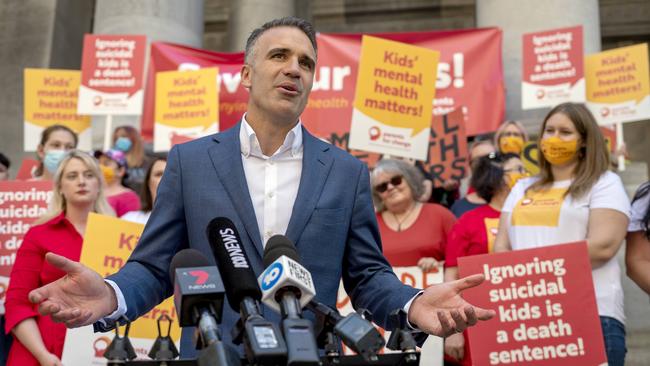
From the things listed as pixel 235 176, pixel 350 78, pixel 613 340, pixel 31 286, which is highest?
pixel 350 78

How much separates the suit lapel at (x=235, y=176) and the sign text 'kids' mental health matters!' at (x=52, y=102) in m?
7.60

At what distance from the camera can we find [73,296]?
2266 millimetres

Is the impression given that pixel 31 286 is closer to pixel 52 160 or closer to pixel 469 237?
pixel 52 160

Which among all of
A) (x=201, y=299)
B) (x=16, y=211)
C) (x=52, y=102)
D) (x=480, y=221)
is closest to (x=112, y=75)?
(x=52, y=102)

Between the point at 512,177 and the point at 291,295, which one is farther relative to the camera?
the point at 512,177

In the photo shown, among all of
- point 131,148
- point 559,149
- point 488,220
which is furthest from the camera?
point 131,148

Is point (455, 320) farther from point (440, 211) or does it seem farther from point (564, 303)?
point (440, 211)

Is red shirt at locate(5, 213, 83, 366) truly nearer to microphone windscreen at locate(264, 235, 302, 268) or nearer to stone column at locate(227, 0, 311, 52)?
microphone windscreen at locate(264, 235, 302, 268)

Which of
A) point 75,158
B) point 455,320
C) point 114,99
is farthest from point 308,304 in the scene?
point 114,99

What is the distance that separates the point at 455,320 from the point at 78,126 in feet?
28.5

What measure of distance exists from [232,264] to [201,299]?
0.13 meters

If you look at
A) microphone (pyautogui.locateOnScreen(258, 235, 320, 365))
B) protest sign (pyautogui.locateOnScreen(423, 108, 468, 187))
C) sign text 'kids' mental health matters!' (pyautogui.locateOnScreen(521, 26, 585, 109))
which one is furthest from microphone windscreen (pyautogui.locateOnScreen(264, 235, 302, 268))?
sign text 'kids' mental health matters!' (pyautogui.locateOnScreen(521, 26, 585, 109))

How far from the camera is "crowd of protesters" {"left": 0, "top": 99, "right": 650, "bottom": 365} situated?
4.72 m

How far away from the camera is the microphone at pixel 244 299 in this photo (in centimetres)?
158
